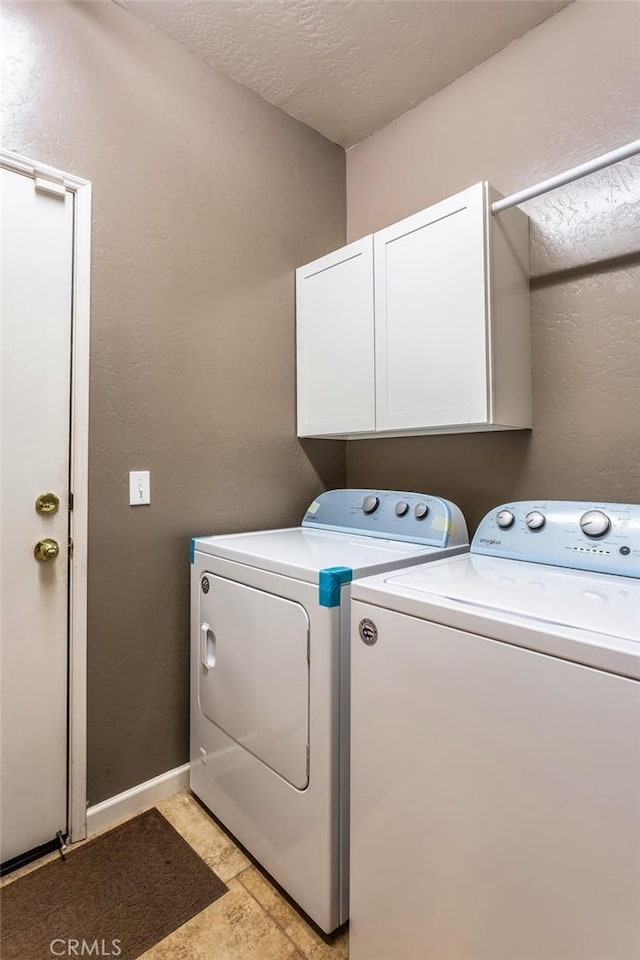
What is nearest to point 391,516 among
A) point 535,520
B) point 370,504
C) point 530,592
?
point 370,504

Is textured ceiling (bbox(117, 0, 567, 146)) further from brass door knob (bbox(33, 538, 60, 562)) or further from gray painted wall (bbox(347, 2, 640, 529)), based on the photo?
brass door knob (bbox(33, 538, 60, 562))

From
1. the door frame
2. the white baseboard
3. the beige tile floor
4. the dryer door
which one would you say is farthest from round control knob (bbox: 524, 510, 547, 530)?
the white baseboard

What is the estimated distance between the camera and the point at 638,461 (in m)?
1.43

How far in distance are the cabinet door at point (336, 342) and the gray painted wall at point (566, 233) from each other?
1.33 feet

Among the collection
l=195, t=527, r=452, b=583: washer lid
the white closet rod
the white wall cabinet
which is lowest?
l=195, t=527, r=452, b=583: washer lid

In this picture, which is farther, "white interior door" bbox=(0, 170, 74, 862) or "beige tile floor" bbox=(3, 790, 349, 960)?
"white interior door" bbox=(0, 170, 74, 862)

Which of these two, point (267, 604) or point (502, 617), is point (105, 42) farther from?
point (502, 617)

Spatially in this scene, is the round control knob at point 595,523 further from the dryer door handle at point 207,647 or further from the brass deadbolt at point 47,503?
the brass deadbolt at point 47,503

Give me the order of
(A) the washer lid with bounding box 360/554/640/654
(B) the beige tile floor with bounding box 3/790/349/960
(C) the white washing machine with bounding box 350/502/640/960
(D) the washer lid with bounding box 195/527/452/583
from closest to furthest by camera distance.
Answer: (C) the white washing machine with bounding box 350/502/640/960 < (A) the washer lid with bounding box 360/554/640/654 < (B) the beige tile floor with bounding box 3/790/349/960 < (D) the washer lid with bounding box 195/527/452/583

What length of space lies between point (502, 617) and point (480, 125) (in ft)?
6.09

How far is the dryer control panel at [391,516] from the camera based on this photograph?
5.18ft

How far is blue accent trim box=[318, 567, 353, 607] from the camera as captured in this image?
1158mm

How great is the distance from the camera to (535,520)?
4.50ft

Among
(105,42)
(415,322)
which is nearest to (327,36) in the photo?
(105,42)
